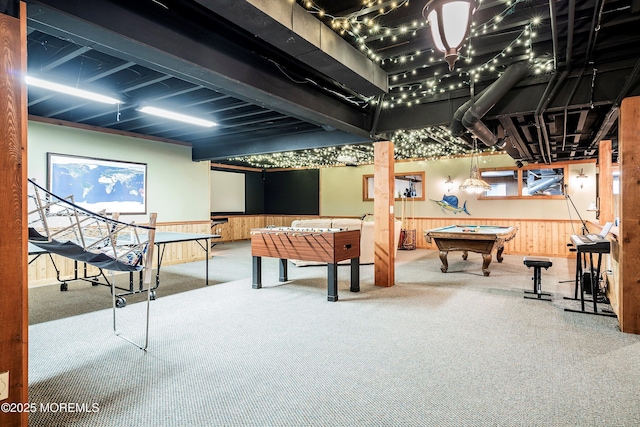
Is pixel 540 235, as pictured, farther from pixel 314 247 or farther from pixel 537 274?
pixel 314 247

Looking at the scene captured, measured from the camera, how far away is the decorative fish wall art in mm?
9794

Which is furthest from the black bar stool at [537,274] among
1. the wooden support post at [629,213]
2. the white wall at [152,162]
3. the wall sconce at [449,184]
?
the white wall at [152,162]

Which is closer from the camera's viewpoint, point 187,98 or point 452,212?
point 187,98

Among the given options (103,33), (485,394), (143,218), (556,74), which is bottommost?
(485,394)

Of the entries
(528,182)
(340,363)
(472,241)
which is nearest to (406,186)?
(528,182)

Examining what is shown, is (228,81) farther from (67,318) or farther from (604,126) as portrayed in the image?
(604,126)

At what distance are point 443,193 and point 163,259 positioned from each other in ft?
24.6

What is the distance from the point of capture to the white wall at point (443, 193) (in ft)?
28.1

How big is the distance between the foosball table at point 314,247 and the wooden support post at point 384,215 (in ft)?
1.81

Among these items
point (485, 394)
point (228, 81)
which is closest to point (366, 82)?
point (228, 81)

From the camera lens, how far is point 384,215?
539 centimetres

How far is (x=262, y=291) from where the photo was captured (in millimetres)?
5059

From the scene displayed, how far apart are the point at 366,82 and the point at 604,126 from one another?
3697 mm

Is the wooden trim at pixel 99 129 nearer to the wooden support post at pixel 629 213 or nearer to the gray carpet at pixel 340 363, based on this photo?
the gray carpet at pixel 340 363
